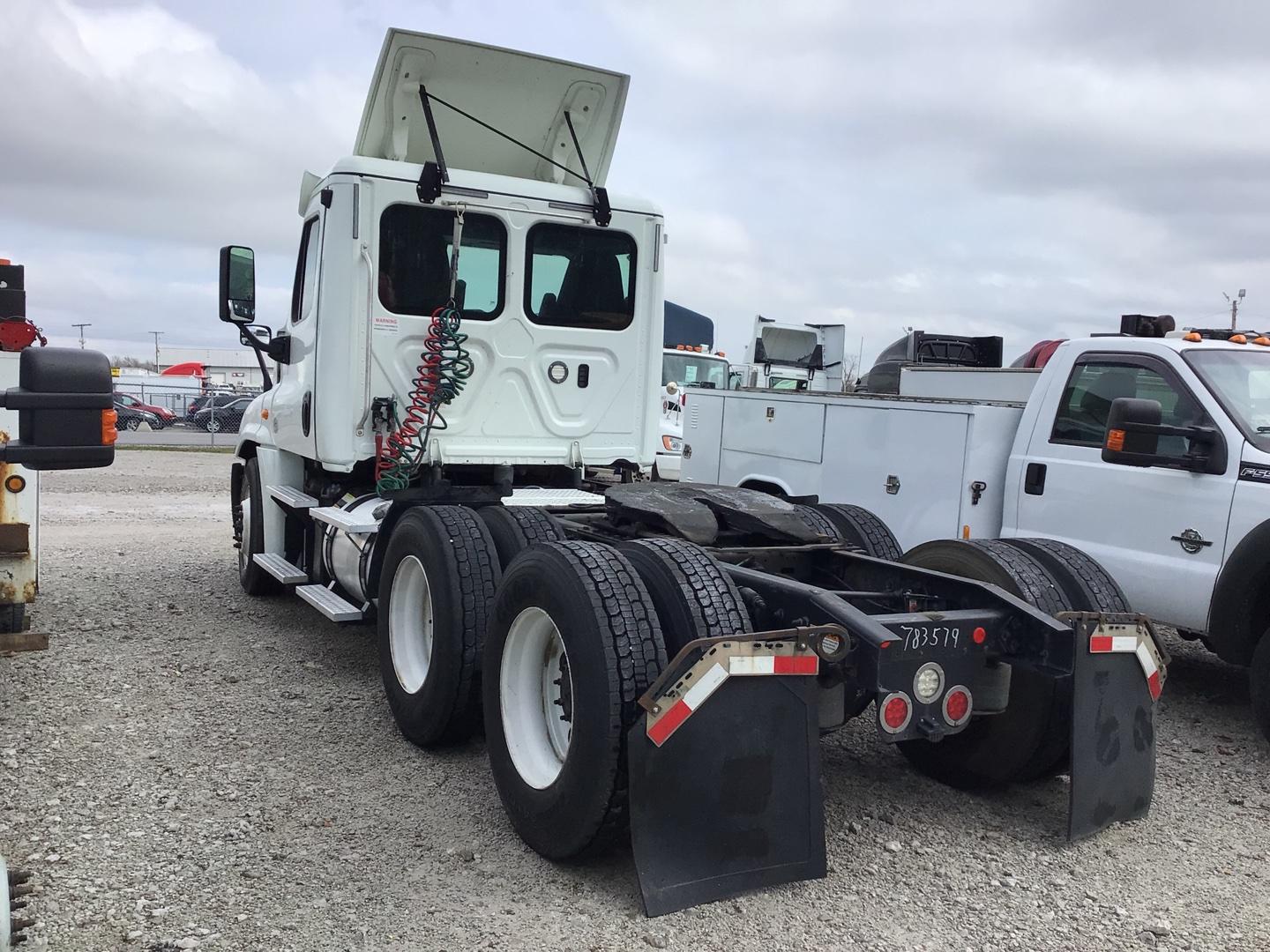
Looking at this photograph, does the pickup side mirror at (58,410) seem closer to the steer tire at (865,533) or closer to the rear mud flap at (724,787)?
the rear mud flap at (724,787)

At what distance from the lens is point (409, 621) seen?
512 centimetres

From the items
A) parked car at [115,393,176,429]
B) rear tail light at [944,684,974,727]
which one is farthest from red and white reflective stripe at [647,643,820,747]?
parked car at [115,393,176,429]

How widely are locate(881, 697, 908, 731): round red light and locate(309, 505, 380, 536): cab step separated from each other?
297 centimetres

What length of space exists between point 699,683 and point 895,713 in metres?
0.74

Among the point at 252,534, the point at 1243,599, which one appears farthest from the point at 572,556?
the point at 252,534

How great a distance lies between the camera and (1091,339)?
627 centimetres

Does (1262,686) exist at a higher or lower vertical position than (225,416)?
higher

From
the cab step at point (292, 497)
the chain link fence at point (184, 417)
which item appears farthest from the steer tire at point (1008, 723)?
the chain link fence at point (184, 417)

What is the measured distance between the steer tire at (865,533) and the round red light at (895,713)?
184 centimetres

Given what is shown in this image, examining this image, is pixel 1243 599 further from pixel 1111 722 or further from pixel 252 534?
pixel 252 534

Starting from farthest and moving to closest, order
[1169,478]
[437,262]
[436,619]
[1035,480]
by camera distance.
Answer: [1035,480] → [437,262] → [1169,478] → [436,619]

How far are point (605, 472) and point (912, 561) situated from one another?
2.91 metres

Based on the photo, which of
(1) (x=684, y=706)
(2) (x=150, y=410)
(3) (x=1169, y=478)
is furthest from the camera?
(2) (x=150, y=410)

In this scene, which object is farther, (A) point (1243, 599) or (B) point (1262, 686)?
(A) point (1243, 599)
